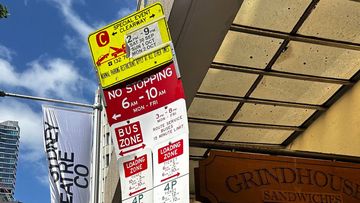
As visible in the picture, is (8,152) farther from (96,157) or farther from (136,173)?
(136,173)

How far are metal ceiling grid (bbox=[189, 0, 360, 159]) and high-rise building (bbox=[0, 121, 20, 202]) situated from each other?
481 cm

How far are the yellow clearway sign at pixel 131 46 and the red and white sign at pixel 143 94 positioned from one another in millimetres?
68

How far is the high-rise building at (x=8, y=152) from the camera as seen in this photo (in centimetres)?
1263

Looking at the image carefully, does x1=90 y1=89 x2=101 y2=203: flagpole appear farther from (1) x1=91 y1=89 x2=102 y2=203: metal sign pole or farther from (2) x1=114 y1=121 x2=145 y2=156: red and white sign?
(2) x1=114 y1=121 x2=145 y2=156: red and white sign

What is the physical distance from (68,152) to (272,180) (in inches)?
189

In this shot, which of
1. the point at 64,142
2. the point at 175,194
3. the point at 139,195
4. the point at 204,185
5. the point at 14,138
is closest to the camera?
the point at 175,194

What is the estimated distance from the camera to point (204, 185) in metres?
4.82

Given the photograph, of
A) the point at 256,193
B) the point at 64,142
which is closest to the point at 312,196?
the point at 256,193

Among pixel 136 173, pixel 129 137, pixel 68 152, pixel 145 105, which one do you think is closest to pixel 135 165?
pixel 136 173

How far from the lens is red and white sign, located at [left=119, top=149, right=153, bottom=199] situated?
372 cm

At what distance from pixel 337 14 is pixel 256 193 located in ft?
8.29

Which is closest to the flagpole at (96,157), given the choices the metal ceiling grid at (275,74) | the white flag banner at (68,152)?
the white flag banner at (68,152)

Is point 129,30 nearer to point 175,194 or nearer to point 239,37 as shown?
point 175,194

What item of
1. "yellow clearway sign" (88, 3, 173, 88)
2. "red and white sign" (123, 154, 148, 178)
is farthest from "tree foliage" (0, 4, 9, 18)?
"red and white sign" (123, 154, 148, 178)
